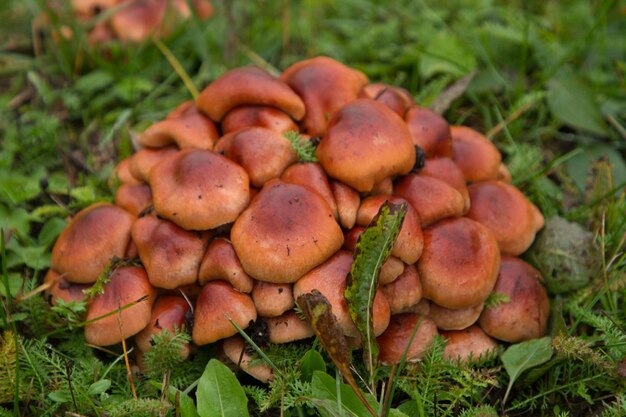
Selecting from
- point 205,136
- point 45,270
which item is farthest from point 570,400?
point 45,270

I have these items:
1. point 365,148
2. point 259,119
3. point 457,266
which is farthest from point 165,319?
point 457,266

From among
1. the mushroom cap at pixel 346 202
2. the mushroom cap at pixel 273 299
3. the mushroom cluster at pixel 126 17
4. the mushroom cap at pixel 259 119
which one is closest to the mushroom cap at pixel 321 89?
the mushroom cap at pixel 259 119

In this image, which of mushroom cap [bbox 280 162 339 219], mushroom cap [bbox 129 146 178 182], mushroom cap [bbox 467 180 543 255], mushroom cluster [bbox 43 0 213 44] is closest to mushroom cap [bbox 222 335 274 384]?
mushroom cap [bbox 280 162 339 219]

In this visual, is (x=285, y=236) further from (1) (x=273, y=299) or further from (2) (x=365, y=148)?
(2) (x=365, y=148)

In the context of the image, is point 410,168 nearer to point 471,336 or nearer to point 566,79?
point 471,336

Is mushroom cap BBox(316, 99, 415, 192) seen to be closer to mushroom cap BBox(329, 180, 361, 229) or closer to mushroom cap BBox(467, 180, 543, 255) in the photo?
mushroom cap BBox(329, 180, 361, 229)

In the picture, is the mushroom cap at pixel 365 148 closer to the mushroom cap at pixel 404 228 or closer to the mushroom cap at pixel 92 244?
the mushroom cap at pixel 404 228
